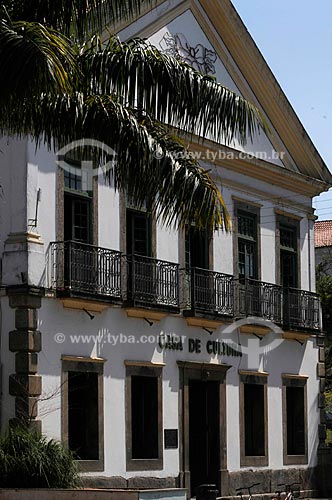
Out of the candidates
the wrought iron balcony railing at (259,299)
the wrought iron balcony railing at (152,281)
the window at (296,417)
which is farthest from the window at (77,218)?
the window at (296,417)

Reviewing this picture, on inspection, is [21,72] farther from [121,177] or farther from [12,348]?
[12,348]

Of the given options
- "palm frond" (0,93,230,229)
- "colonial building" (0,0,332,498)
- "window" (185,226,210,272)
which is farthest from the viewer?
"window" (185,226,210,272)

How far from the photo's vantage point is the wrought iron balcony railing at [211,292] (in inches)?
1053

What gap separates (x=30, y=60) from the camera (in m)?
13.6

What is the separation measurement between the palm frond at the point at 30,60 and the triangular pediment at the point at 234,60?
38.2 feet

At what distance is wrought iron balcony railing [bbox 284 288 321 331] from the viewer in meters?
30.2

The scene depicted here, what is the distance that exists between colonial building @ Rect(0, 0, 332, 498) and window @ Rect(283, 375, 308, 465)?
4 centimetres

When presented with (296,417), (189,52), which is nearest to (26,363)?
(189,52)

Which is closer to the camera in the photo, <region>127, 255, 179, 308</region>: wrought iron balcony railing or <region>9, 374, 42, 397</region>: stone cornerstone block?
<region>9, 374, 42, 397</region>: stone cornerstone block

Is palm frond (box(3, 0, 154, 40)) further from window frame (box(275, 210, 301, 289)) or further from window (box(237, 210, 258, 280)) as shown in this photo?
window frame (box(275, 210, 301, 289))

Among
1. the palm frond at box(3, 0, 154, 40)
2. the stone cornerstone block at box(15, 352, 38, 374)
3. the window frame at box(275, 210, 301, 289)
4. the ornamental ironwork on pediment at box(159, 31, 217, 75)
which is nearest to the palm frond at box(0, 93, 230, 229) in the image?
the palm frond at box(3, 0, 154, 40)

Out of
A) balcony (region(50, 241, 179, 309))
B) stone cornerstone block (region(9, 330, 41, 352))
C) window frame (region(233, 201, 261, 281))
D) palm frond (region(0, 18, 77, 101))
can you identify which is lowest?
stone cornerstone block (region(9, 330, 41, 352))

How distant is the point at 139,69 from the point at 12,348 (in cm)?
771

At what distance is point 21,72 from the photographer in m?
13.8
